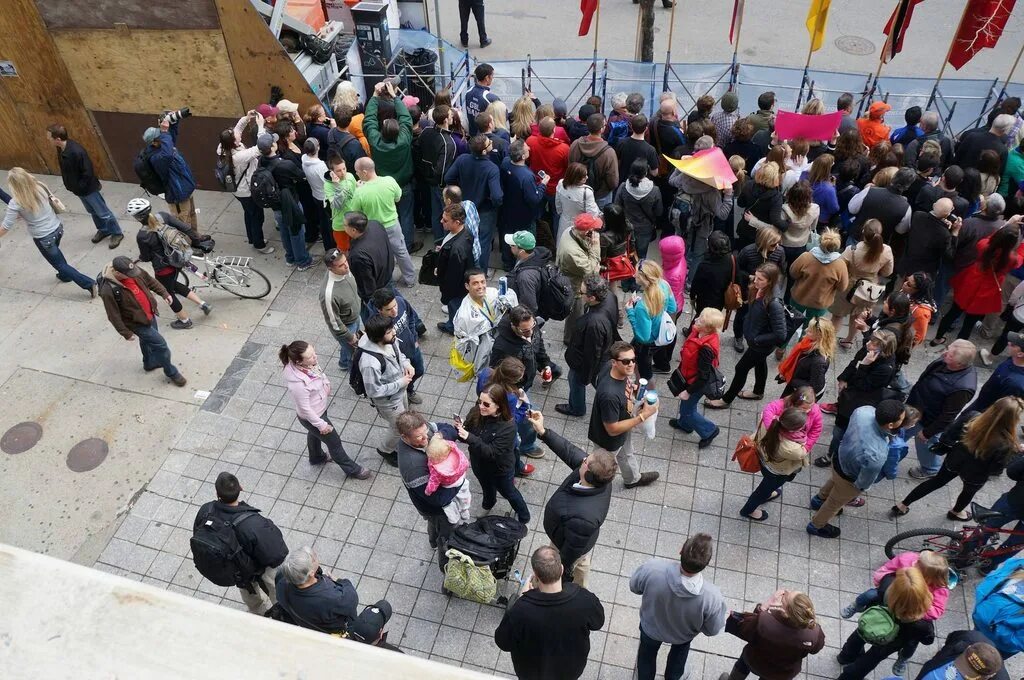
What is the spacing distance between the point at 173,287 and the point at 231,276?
2.63 feet

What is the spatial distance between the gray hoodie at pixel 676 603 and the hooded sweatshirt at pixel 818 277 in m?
3.82

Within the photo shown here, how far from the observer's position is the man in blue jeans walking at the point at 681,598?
460cm

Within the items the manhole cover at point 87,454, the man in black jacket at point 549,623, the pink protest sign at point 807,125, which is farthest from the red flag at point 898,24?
the manhole cover at point 87,454

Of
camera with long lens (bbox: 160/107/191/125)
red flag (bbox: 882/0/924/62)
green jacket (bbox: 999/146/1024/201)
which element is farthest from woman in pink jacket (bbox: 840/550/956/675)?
camera with long lens (bbox: 160/107/191/125)

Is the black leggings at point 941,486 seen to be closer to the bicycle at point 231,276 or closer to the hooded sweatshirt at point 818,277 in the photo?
the hooded sweatshirt at point 818,277

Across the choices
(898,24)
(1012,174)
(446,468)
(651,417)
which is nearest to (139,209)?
(446,468)

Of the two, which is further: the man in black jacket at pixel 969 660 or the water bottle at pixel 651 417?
the water bottle at pixel 651 417

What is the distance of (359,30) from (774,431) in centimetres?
998

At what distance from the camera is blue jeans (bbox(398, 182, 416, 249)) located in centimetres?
942

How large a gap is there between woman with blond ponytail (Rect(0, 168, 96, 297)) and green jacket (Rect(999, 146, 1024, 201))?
11471mm

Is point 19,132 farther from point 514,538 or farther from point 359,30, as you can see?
point 514,538

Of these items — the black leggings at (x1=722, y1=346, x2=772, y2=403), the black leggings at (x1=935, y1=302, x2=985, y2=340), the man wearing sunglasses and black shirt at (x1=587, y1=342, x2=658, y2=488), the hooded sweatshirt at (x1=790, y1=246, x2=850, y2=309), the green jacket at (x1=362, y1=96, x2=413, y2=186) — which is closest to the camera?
the man wearing sunglasses and black shirt at (x1=587, y1=342, x2=658, y2=488)

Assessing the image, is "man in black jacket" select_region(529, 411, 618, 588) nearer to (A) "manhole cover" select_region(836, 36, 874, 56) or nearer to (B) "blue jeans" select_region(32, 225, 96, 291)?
(B) "blue jeans" select_region(32, 225, 96, 291)

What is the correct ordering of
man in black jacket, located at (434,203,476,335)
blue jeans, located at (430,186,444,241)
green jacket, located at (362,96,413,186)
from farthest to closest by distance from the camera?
blue jeans, located at (430,186,444,241) → green jacket, located at (362,96,413,186) → man in black jacket, located at (434,203,476,335)
